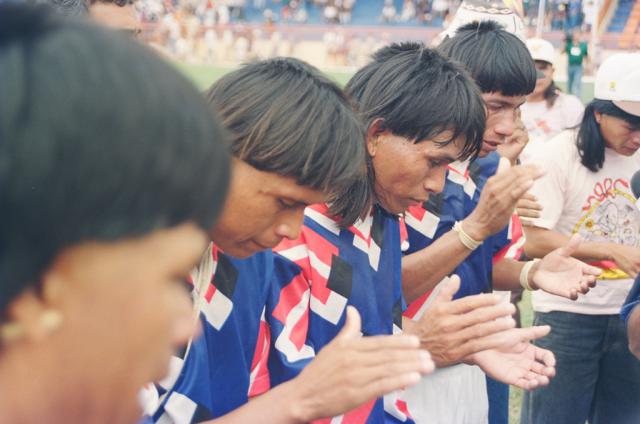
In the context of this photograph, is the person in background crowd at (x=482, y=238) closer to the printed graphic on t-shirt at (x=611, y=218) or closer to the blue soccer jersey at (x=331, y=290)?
the blue soccer jersey at (x=331, y=290)

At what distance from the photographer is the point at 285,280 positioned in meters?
2.15

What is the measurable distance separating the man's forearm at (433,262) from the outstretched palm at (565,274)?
1.44 feet

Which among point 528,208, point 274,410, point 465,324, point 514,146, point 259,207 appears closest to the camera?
point 274,410

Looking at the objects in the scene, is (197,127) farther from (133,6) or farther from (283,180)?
(133,6)

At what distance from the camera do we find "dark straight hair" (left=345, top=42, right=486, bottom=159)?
2.51 metres

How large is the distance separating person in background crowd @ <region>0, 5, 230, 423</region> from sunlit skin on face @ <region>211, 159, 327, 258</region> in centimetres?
98

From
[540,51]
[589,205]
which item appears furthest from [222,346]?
[540,51]

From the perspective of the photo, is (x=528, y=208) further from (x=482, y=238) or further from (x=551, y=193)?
(x=482, y=238)

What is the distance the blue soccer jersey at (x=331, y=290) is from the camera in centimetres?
210

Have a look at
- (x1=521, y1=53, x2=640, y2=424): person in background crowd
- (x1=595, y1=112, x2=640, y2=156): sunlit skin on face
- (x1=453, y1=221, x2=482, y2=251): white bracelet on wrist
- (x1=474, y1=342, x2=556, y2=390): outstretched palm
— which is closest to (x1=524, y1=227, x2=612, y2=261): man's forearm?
(x1=521, y1=53, x2=640, y2=424): person in background crowd

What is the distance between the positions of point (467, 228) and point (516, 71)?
91cm

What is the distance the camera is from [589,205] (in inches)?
147

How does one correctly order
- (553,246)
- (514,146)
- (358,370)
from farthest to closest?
1. (514,146)
2. (553,246)
3. (358,370)

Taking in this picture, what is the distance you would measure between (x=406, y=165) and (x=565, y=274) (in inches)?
36.0
